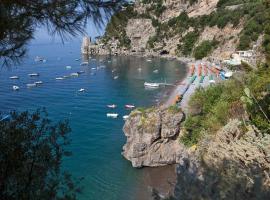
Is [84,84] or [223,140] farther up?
[223,140]

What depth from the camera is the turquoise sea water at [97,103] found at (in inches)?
905

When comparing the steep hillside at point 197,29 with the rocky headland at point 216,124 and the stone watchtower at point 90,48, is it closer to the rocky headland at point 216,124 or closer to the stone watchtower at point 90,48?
the rocky headland at point 216,124

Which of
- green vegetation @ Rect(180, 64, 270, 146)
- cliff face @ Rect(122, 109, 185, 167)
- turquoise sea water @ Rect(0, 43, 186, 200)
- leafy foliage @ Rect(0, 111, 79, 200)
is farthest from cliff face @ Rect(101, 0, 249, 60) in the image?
leafy foliage @ Rect(0, 111, 79, 200)

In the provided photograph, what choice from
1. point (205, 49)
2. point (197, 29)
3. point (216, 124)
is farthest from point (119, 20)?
point (197, 29)

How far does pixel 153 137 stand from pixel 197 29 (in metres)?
63.2

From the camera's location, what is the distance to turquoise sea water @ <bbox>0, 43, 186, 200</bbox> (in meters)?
23.0

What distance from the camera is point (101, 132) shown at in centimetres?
3284

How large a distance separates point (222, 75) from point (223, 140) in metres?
43.4

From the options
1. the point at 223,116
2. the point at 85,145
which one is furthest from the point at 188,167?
the point at 85,145

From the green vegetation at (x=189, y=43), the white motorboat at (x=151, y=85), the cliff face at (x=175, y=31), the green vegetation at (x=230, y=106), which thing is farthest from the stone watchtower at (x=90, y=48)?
the green vegetation at (x=230, y=106)

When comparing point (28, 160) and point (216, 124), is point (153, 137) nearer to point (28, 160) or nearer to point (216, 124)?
point (216, 124)

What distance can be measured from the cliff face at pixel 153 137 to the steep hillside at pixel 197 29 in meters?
33.1

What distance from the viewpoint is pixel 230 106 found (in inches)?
889

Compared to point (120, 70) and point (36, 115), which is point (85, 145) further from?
point (120, 70)
